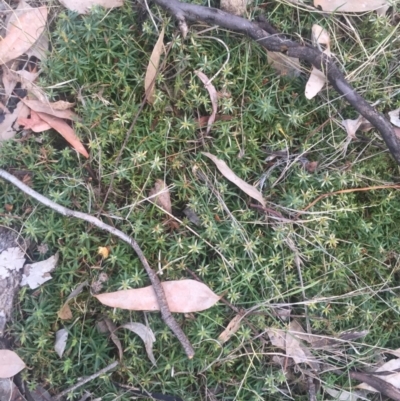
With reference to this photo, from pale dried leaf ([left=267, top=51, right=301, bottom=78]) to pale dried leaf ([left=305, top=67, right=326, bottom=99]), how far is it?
83 mm

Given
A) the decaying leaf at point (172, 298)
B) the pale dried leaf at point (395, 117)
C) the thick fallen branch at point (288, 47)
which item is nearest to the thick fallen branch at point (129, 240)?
the decaying leaf at point (172, 298)

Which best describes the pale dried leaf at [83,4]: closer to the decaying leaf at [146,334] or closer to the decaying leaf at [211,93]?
the decaying leaf at [211,93]

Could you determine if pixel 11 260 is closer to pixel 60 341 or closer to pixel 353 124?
pixel 60 341

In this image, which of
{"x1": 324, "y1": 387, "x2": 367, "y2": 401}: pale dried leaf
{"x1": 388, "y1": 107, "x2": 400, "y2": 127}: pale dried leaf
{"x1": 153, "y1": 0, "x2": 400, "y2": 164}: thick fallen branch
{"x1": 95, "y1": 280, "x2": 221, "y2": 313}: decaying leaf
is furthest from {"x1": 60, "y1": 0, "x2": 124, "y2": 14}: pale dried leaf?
{"x1": 324, "y1": 387, "x2": 367, "y2": 401}: pale dried leaf

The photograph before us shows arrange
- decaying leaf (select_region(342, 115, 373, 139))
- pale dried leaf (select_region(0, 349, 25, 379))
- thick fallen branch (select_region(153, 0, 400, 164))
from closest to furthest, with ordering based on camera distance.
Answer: pale dried leaf (select_region(0, 349, 25, 379))
thick fallen branch (select_region(153, 0, 400, 164))
decaying leaf (select_region(342, 115, 373, 139))

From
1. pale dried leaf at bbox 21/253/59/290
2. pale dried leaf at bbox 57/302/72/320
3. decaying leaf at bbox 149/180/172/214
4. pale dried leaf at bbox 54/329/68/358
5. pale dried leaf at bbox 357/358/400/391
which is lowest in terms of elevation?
pale dried leaf at bbox 357/358/400/391

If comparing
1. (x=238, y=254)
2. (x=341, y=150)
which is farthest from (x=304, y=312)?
(x=341, y=150)

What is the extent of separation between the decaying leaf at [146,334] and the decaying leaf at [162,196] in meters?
0.60

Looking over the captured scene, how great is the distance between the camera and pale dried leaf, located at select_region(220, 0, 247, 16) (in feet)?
9.05

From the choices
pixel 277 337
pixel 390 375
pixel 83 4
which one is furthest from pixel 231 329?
pixel 83 4

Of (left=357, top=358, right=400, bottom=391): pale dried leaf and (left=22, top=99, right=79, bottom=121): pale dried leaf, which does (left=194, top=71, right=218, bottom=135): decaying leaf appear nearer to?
(left=22, top=99, right=79, bottom=121): pale dried leaf

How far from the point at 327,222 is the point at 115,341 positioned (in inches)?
49.3

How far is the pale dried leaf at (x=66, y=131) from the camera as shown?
2709mm

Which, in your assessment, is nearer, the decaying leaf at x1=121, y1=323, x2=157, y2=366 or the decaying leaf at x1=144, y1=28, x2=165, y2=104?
the decaying leaf at x1=121, y1=323, x2=157, y2=366
